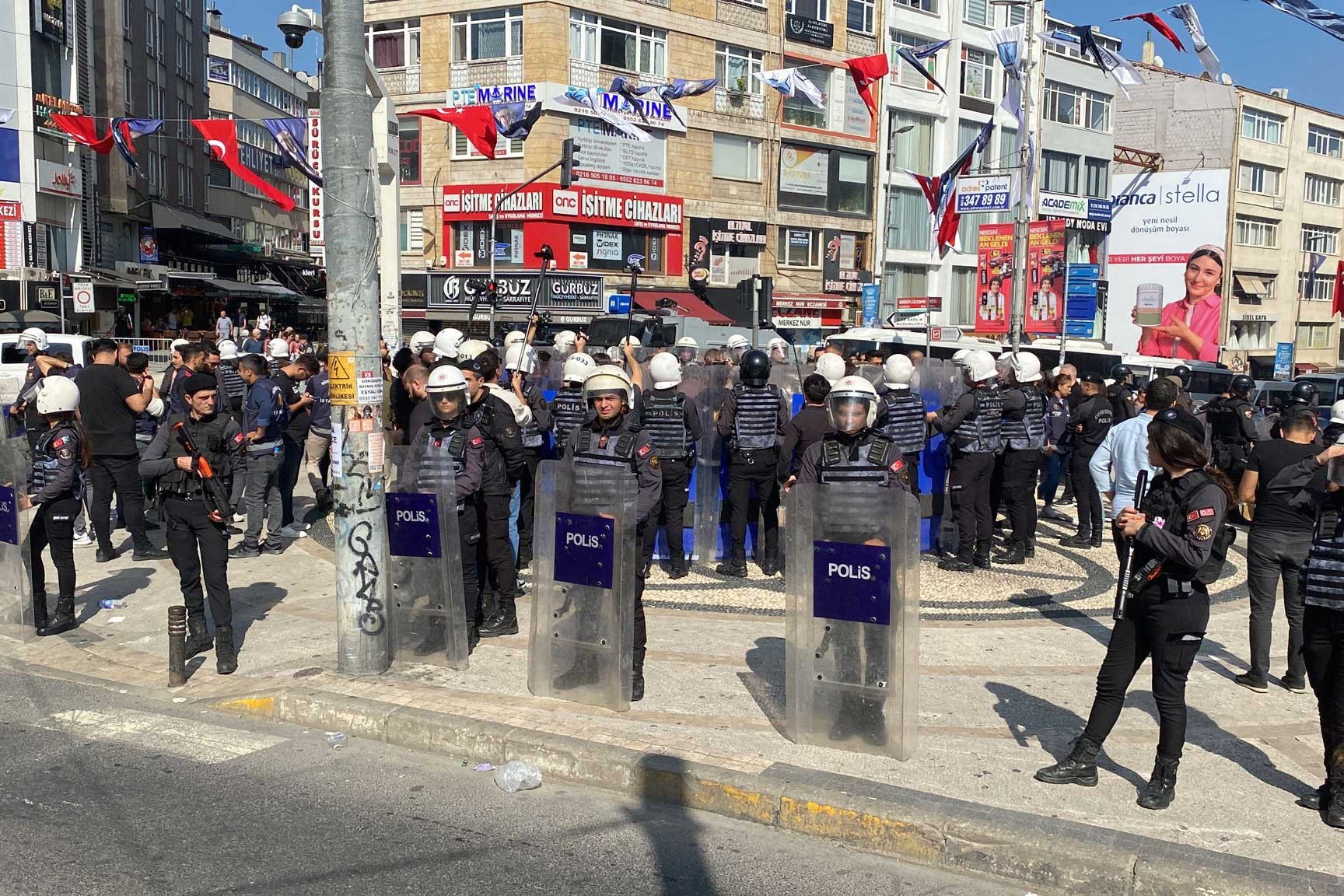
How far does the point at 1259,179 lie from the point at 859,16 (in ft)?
86.4

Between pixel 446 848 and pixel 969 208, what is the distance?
23447mm

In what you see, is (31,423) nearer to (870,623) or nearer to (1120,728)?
(870,623)

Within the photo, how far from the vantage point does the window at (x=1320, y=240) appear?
204 ft

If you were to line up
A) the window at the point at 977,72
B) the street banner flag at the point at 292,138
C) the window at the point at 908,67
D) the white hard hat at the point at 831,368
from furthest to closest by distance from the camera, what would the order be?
1. the window at the point at 977,72
2. the window at the point at 908,67
3. the street banner flag at the point at 292,138
4. the white hard hat at the point at 831,368

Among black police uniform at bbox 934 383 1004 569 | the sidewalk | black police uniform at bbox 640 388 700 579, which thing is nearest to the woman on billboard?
black police uniform at bbox 934 383 1004 569

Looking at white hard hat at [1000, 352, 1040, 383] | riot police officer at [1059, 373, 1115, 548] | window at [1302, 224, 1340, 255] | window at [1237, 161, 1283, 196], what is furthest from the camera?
window at [1302, 224, 1340, 255]

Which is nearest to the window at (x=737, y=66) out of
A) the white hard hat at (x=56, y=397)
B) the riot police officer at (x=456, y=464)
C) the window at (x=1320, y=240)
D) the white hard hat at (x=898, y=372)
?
the white hard hat at (x=898, y=372)

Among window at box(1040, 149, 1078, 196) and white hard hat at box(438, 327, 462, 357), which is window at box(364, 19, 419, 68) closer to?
window at box(1040, 149, 1078, 196)

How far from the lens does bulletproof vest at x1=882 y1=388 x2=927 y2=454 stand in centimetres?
1012

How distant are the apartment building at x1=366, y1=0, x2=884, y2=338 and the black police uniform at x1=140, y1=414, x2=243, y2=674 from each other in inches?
1067

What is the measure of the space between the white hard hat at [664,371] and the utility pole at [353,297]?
312 centimetres

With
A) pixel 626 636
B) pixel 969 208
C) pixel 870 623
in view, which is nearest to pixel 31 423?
pixel 626 636

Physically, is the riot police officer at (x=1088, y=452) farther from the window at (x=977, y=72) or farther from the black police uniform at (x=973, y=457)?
the window at (x=977, y=72)

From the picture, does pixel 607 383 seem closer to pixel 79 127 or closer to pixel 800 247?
pixel 79 127
